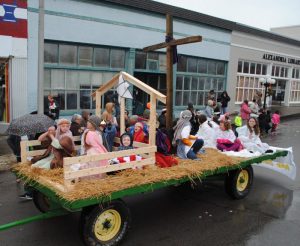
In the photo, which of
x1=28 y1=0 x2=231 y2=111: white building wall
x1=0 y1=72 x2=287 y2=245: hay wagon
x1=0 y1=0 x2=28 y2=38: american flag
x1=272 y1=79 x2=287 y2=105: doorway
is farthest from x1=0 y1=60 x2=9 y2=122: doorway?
x1=272 y1=79 x2=287 y2=105: doorway

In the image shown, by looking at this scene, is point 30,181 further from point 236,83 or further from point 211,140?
point 236,83

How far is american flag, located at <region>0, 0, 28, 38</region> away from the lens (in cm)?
1140

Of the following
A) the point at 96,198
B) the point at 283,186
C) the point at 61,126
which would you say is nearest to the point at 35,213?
the point at 61,126

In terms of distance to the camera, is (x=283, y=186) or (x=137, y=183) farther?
(x=283, y=186)

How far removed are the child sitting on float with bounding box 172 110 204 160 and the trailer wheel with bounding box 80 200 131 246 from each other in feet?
6.27

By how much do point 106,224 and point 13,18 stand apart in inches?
372

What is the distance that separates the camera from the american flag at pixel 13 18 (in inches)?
449

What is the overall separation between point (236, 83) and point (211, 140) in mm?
16121

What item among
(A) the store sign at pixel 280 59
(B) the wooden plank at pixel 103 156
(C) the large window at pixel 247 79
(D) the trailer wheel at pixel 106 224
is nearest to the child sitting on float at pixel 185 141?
(B) the wooden plank at pixel 103 156

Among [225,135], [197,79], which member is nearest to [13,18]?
[225,135]

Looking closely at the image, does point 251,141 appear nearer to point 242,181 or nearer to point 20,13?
point 242,181

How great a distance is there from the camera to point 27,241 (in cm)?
482

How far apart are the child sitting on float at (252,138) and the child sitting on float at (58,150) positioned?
12.9 feet

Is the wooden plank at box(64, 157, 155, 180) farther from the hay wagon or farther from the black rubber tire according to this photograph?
the black rubber tire
